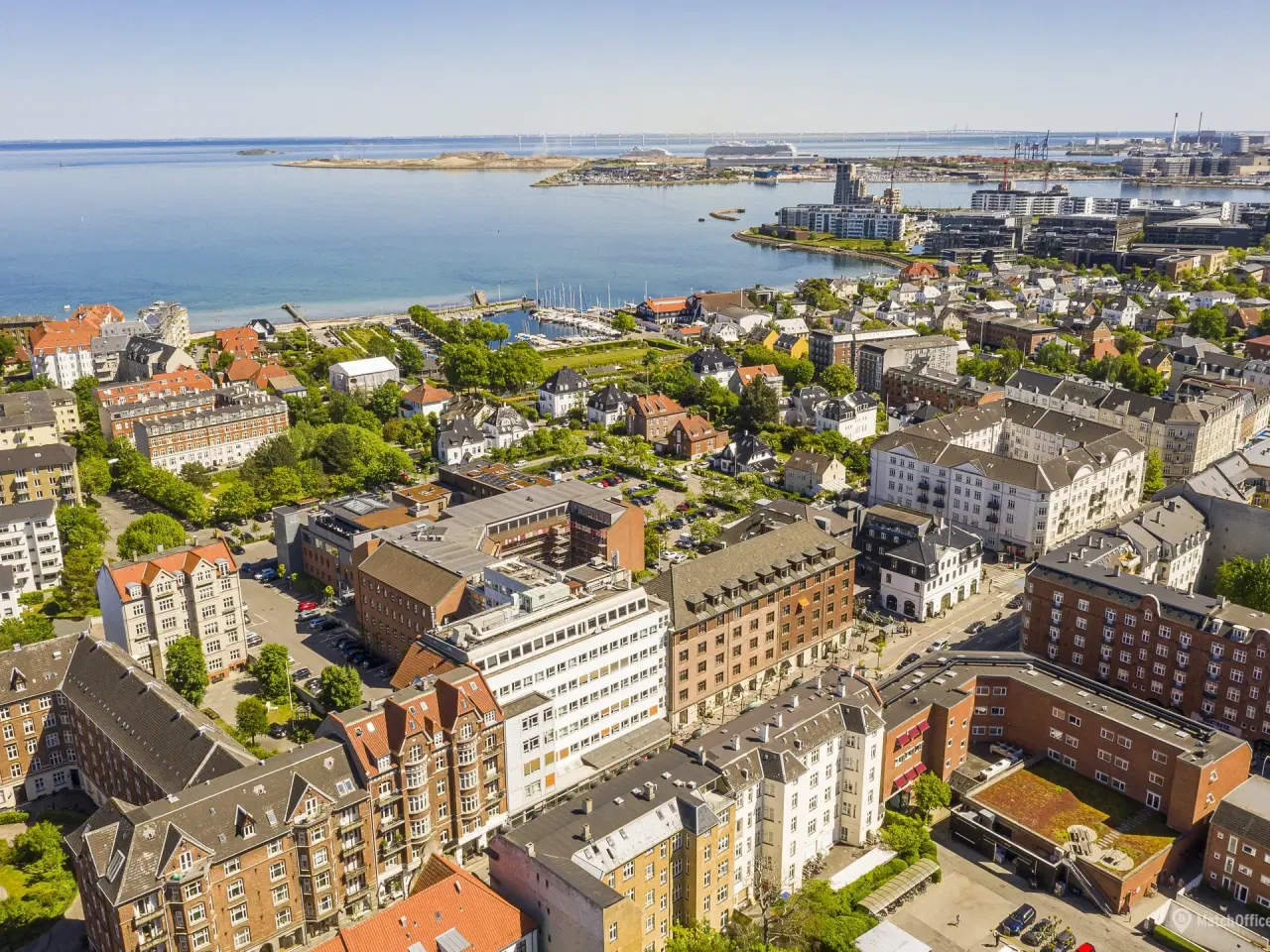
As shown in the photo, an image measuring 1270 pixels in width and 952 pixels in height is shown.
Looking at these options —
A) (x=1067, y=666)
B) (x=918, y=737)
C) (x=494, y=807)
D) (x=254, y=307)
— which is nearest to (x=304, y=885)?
(x=494, y=807)

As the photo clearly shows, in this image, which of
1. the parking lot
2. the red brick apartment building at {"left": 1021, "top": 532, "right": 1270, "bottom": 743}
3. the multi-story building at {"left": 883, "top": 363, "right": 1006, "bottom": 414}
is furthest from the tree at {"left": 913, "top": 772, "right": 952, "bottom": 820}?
the multi-story building at {"left": 883, "top": 363, "right": 1006, "bottom": 414}

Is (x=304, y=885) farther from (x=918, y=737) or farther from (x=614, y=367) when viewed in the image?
(x=614, y=367)

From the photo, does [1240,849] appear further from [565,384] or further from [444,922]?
[565,384]

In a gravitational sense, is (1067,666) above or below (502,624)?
below

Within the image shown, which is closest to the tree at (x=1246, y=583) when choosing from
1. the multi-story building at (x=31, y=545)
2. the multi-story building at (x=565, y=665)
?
the multi-story building at (x=565, y=665)

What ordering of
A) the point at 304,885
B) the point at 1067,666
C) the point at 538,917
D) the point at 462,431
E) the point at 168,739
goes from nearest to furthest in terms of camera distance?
1. the point at 538,917
2. the point at 304,885
3. the point at 168,739
4. the point at 1067,666
5. the point at 462,431

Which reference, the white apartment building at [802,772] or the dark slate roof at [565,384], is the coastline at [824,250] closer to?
the dark slate roof at [565,384]
